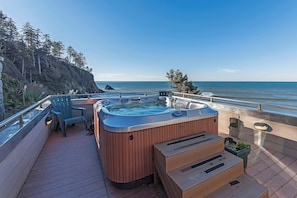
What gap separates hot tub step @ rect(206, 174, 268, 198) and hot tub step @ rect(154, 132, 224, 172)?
0.35m

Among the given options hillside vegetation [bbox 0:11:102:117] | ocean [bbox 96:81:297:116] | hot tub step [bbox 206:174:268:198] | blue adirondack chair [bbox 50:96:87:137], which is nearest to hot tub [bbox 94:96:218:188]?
hot tub step [bbox 206:174:268:198]

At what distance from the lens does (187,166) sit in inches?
60.5

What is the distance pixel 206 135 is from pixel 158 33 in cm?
666

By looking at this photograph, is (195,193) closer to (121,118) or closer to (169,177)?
(169,177)

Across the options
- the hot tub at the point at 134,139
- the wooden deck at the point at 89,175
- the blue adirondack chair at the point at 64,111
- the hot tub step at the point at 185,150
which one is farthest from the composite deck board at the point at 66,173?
the hot tub step at the point at 185,150

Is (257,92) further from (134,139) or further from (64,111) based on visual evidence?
(134,139)

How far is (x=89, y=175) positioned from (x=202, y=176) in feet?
4.67

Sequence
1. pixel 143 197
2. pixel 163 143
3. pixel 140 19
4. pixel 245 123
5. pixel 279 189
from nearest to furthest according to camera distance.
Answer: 1. pixel 143 197
2. pixel 279 189
3. pixel 163 143
4. pixel 245 123
5. pixel 140 19

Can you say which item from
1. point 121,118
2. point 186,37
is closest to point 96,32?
point 186,37

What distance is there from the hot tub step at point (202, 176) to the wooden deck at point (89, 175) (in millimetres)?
370

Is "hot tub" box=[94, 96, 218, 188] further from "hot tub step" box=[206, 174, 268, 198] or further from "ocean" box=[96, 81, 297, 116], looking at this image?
"ocean" box=[96, 81, 297, 116]

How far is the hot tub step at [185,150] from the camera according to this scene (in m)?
1.49

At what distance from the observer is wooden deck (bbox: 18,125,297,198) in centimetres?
160

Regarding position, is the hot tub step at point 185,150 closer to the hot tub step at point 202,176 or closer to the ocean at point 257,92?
the hot tub step at point 202,176
